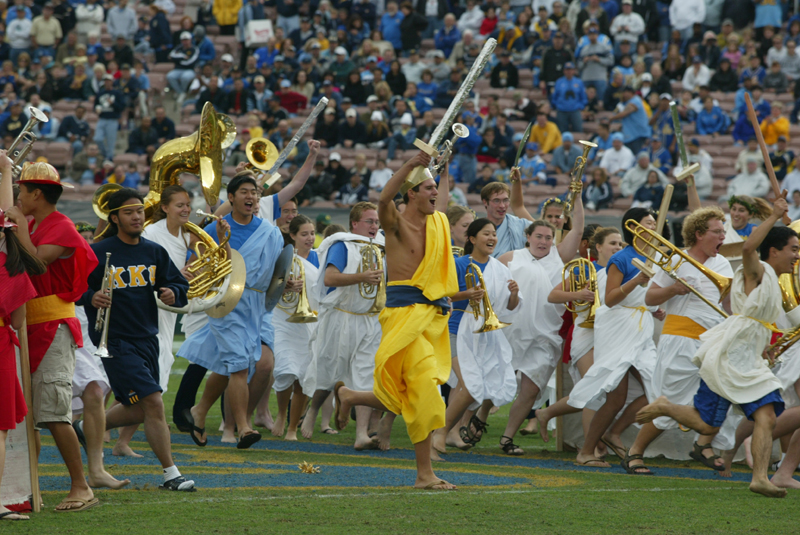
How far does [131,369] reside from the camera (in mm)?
6750

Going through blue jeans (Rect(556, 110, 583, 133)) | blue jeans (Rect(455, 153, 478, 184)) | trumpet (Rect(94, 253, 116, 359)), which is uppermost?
blue jeans (Rect(556, 110, 583, 133))

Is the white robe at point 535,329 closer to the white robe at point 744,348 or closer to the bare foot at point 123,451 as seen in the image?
the white robe at point 744,348

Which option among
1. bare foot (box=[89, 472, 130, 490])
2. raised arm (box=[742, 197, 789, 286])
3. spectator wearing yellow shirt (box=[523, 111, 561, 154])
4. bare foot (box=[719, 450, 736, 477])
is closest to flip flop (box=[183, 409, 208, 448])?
bare foot (box=[89, 472, 130, 490])

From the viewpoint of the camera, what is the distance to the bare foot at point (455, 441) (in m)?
9.50

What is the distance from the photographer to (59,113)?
26.7 meters

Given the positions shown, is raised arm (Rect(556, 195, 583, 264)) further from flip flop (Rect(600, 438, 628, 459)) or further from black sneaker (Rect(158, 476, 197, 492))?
black sneaker (Rect(158, 476, 197, 492))

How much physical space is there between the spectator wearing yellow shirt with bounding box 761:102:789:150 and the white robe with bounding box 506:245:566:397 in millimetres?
12497

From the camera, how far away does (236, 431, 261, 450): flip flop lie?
8555 mm

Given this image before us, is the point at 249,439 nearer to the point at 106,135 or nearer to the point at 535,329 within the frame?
the point at 535,329

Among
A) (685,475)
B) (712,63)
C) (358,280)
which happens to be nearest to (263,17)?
(712,63)

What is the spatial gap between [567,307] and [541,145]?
13.1 metres

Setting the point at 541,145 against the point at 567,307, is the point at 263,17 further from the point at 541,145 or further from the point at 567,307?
the point at 567,307

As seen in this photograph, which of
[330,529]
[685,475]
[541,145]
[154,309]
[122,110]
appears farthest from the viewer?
[122,110]

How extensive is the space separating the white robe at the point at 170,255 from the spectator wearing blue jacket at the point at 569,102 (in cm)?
1478
